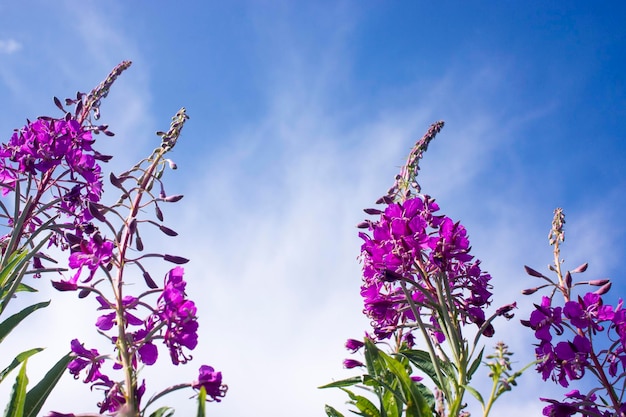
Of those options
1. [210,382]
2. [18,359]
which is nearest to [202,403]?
[210,382]

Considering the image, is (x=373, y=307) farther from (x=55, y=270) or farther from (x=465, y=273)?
(x=55, y=270)

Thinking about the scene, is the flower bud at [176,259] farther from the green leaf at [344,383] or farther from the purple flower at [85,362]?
the green leaf at [344,383]

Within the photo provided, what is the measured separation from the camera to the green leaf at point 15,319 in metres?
3.10

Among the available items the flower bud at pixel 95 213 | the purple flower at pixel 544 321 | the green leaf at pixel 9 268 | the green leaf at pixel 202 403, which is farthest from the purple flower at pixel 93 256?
the purple flower at pixel 544 321

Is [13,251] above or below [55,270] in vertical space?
above

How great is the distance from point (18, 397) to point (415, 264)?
2.11 metres

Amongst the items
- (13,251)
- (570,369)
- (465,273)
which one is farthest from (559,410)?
(13,251)

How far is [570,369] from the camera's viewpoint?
3215 millimetres

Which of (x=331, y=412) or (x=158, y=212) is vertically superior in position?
(x=158, y=212)

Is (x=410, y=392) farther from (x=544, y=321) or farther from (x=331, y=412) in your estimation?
(x=544, y=321)

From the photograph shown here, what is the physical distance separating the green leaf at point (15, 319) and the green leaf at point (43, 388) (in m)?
0.46

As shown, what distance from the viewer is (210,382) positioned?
7.95ft

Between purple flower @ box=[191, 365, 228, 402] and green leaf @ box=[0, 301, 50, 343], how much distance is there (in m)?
1.37

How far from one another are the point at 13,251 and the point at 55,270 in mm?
509
